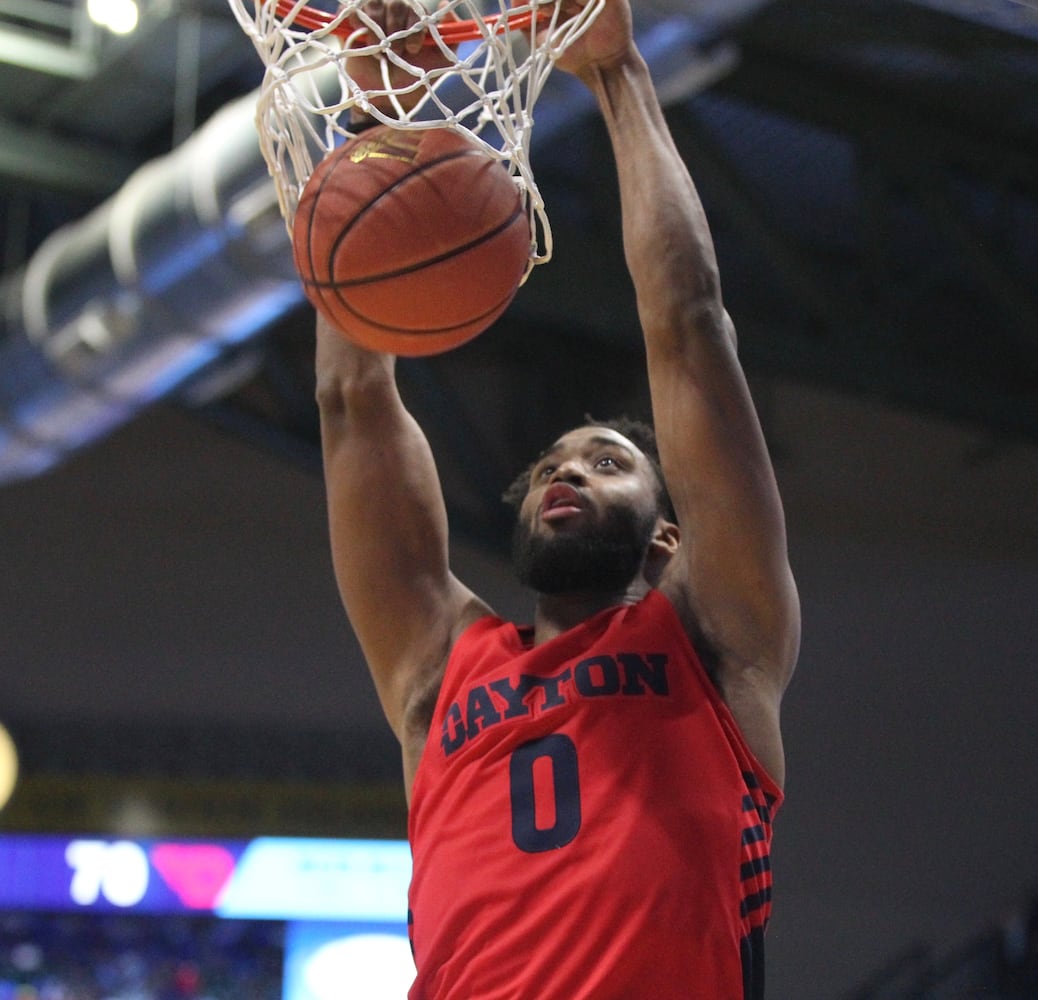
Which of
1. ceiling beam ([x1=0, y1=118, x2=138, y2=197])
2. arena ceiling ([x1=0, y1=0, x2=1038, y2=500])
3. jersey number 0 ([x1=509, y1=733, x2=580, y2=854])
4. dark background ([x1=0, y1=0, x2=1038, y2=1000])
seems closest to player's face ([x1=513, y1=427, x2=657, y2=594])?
jersey number 0 ([x1=509, y1=733, x2=580, y2=854])

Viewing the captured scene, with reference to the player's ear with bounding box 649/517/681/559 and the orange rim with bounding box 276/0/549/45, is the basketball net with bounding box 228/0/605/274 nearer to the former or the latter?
the orange rim with bounding box 276/0/549/45

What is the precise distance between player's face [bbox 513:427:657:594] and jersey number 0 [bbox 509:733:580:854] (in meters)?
0.28

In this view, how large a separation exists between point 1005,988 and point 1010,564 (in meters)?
2.18

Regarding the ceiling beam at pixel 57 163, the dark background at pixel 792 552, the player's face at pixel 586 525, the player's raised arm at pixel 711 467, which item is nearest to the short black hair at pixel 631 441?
the player's face at pixel 586 525

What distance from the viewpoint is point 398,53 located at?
2.15m

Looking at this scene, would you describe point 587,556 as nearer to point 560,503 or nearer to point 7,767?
point 560,503

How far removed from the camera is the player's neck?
2133 mm

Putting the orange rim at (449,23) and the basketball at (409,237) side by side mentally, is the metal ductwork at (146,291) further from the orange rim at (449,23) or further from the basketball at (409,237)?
the basketball at (409,237)

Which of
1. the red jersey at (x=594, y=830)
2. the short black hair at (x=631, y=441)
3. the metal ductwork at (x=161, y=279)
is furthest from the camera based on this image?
the metal ductwork at (x=161, y=279)

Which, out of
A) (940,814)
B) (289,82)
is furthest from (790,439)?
(289,82)

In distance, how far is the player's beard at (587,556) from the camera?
2.09 metres

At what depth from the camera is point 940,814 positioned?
7629 millimetres

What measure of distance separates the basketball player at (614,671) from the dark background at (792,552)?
4192 millimetres

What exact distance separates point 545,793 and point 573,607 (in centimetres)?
35
